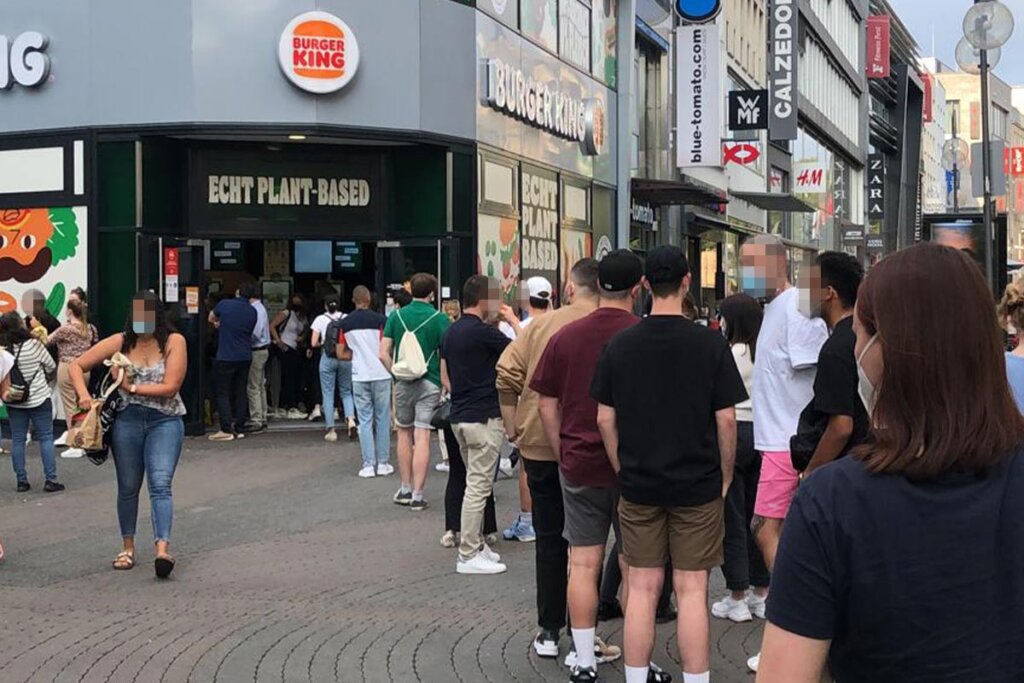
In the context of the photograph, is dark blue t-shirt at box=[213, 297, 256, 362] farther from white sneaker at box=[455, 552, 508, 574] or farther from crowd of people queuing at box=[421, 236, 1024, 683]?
white sneaker at box=[455, 552, 508, 574]

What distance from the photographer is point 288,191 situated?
15727mm

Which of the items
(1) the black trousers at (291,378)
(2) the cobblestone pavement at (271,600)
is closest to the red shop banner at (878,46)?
(1) the black trousers at (291,378)

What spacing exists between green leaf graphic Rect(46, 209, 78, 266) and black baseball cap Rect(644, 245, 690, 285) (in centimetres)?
1165

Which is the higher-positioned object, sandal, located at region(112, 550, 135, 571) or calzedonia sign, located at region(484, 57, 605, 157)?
calzedonia sign, located at region(484, 57, 605, 157)

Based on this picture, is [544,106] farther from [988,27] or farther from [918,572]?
[918,572]

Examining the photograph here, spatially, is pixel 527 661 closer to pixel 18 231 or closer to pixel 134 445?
pixel 134 445

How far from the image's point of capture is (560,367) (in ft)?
18.3

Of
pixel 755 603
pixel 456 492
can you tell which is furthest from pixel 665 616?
pixel 456 492

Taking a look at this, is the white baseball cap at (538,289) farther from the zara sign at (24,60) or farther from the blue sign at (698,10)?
the blue sign at (698,10)

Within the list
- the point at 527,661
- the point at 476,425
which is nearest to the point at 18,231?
the point at 476,425

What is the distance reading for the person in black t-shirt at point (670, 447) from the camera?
4848 millimetres

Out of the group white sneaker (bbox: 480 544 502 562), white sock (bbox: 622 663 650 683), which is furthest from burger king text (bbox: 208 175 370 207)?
white sock (bbox: 622 663 650 683)

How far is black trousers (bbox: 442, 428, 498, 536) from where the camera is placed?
27.0ft

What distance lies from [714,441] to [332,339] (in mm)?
8994
